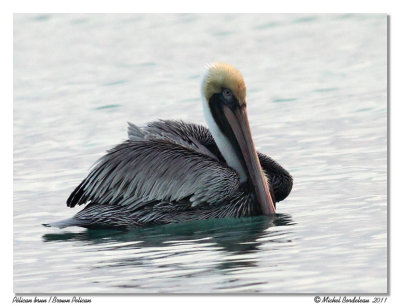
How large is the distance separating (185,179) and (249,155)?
1.83 ft

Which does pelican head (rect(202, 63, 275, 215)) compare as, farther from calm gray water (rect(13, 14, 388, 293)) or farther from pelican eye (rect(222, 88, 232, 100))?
calm gray water (rect(13, 14, 388, 293))

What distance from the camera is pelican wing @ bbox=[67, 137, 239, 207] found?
8.29 metres

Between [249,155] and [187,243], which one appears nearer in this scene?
[187,243]

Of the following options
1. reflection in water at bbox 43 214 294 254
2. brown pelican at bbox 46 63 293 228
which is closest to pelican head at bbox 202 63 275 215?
brown pelican at bbox 46 63 293 228

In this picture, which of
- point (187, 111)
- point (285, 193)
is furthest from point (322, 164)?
point (187, 111)

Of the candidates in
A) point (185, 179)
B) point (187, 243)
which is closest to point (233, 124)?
point (185, 179)

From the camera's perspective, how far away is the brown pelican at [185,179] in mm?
8312

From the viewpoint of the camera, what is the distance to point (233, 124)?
8531 millimetres

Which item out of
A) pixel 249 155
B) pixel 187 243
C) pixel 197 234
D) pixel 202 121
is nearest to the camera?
pixel 187 243

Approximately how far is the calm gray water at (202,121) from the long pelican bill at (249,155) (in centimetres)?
16

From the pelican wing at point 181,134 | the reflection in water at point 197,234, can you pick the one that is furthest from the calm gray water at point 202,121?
the pelican wing at point 181,134

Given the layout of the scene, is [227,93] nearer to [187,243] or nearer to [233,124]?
[233,124]

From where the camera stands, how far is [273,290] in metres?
6.60

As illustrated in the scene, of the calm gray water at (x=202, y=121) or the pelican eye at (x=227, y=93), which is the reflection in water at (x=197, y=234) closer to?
the calm gray water at (x=202, y=121)
